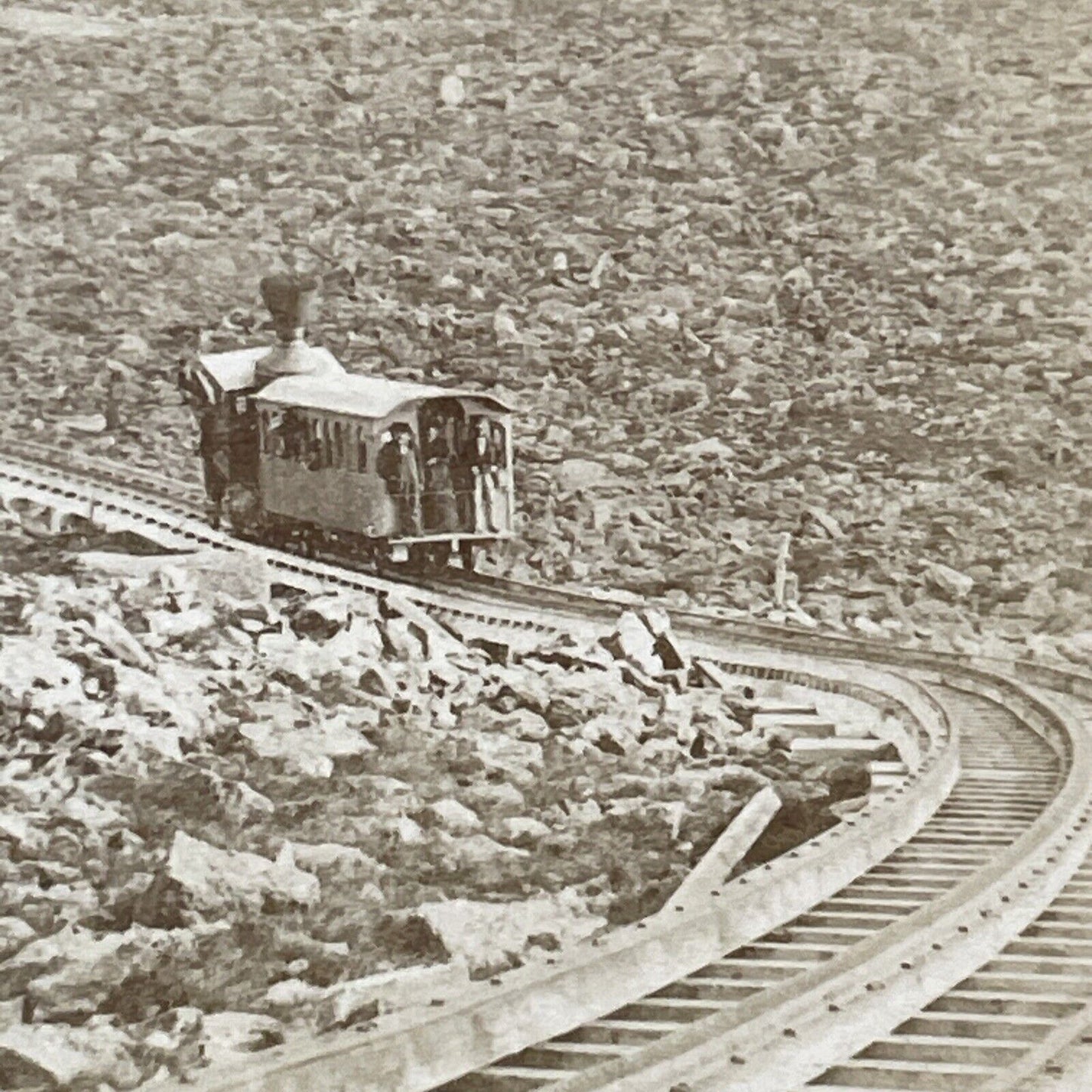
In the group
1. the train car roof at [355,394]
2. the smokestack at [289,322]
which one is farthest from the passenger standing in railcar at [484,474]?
the smokestack at [289,322]

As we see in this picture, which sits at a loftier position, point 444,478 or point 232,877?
point 444,478

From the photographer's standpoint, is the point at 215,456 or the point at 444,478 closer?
the point at 444,478

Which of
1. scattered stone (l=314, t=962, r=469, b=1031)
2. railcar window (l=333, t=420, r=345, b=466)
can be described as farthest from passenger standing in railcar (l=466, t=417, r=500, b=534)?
scattered stone (l=314, t=962, r=469, b=1031)

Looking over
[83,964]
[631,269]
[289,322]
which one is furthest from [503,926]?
[631,269]

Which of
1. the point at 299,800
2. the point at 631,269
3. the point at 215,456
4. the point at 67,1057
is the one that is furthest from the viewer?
the point at 631,269

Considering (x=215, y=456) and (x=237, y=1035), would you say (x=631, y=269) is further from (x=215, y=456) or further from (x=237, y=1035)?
(x=237, y=1035)

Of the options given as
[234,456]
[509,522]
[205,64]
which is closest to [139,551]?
[234,456]

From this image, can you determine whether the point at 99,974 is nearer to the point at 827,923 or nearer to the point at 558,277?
the point at 827,923
